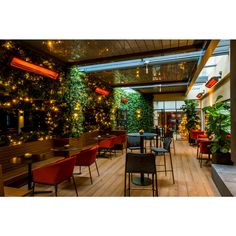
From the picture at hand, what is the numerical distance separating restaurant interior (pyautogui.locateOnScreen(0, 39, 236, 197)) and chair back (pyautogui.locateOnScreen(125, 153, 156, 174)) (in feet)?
0.06

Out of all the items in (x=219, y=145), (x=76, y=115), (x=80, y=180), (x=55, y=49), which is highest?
(x=55, y=49)

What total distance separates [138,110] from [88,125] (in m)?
6.25

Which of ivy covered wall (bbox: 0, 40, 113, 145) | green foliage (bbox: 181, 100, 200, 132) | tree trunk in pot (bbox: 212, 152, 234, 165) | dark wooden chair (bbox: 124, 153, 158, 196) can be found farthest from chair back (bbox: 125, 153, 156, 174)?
green foliage (bbox: 181, 100, 200, 132)

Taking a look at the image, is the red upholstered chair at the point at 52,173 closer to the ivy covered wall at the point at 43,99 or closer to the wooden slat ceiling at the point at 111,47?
the ivy covered wall at the point at 43,99

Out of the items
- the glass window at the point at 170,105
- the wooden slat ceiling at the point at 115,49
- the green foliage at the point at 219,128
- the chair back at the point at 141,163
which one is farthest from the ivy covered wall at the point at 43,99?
the glass window at the point at 170,105

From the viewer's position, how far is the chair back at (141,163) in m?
3.45

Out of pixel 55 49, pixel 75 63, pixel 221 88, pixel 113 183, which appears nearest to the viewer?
pixel 113 183

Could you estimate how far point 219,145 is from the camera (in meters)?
5.21

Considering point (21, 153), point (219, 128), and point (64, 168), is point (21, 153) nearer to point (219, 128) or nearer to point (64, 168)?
point (64, 168)

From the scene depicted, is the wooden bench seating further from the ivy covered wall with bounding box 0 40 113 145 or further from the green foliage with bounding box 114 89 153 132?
the green foliage with bounding box 114 89 153 132
